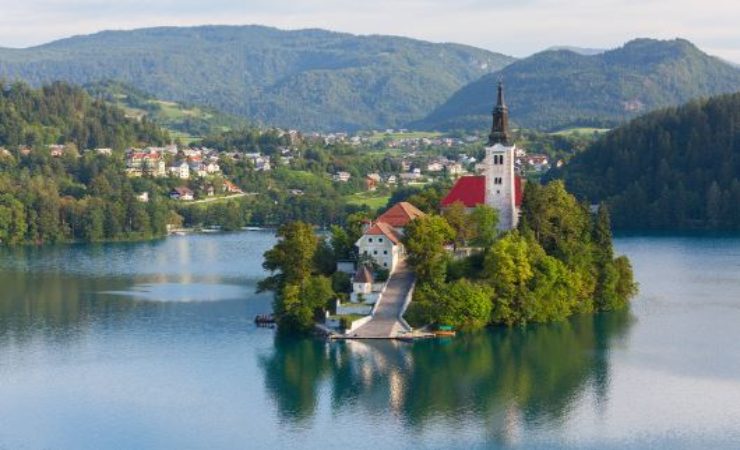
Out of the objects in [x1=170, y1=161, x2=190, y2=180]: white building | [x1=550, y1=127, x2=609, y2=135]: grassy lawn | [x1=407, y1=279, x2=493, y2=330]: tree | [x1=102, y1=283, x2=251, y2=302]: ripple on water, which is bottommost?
[x1=102, y1=283, x2=251, y2=302]: ripple on water

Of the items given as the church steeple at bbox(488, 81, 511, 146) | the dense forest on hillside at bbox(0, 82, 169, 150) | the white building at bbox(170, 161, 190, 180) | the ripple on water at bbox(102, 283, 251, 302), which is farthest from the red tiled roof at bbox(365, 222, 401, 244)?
the dense forest on hillside at bbox(0, 82, 169, 150)

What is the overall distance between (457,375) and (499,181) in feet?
53.9

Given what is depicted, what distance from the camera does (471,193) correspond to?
2350 inches

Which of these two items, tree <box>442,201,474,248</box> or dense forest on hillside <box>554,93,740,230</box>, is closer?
tree <box>442,201,474,248</box>

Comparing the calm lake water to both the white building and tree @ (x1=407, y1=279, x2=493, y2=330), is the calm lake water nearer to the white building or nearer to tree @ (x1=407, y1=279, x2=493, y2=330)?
tree @ (x1=407, y1=279, x2=493, y2=330)

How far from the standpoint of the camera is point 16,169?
11069cm

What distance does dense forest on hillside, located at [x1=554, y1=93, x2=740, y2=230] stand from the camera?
326 feet

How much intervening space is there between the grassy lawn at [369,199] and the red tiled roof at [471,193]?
1979 inches

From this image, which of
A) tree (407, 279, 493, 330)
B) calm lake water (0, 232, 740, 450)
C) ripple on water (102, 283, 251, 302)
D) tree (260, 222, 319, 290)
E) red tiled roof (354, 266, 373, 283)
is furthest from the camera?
ripple on water (102, 283, 251, 302)

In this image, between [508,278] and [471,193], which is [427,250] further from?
[471,193]

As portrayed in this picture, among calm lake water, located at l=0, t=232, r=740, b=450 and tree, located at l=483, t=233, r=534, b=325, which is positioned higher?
tree, located at l=483, t=233, r=534, b=325

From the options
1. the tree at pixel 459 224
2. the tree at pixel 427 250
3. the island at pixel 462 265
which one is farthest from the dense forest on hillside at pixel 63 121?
the tree at pixel 427 250

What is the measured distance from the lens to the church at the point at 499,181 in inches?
2293

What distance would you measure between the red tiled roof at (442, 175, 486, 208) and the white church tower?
0.52 m
